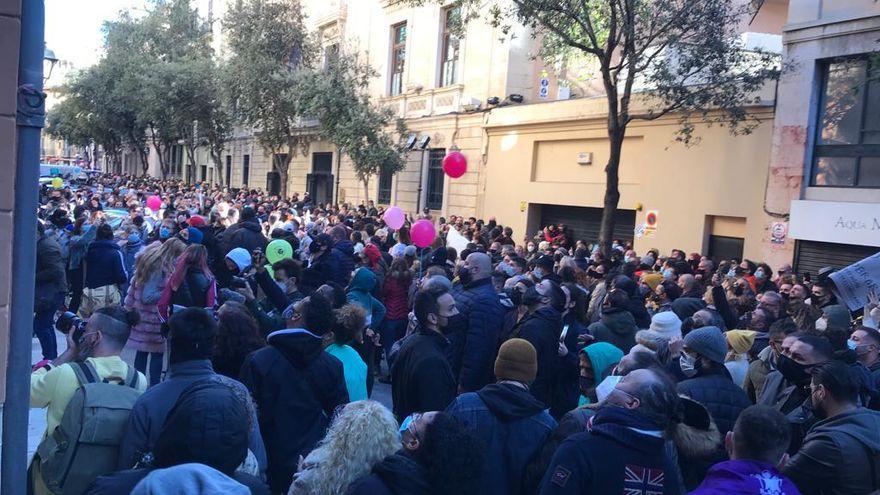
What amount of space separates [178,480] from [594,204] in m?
17.2

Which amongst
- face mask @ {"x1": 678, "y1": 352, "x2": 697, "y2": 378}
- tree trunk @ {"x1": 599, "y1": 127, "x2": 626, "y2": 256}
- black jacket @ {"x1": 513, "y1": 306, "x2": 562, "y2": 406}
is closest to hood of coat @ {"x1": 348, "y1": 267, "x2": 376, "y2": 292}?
black jacket @ {"x1": 513, "y1": 306, "x2": 562, "y2": 406}

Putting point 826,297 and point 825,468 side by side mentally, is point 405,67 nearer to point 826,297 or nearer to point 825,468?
point 826,297

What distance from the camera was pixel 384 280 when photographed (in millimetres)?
9414

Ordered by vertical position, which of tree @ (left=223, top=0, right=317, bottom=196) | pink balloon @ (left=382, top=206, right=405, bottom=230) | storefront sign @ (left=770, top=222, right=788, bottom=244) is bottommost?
pink balloon @ (left=382, top=206, right=405, bottom=230)

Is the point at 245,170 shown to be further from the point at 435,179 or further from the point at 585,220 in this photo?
the point at 585,220

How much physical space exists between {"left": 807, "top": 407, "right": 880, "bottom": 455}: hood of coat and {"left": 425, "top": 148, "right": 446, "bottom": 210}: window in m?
20.6

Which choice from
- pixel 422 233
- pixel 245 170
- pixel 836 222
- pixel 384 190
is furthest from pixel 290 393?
pixel 245 170

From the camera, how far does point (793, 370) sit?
435 centimetres

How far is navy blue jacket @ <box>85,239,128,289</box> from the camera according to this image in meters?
9.11

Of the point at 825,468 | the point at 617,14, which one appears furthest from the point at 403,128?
the point at 825,468

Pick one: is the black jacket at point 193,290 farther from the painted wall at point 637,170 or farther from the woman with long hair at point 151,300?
the painted wall at point 637,170

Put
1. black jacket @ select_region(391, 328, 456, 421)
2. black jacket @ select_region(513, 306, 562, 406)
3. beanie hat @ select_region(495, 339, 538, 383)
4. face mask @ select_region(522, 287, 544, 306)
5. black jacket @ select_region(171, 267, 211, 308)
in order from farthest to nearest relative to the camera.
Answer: black jacket @ select_region(171, 267, 211, 308), face mask @ select_region(522, 287, 544, 306), black jacket @ select_region(513, 306, 562, 406), black jacket @ select_region(391, 328, 456, 421), beanie hat @ select_region(495, 339, 538, 383)

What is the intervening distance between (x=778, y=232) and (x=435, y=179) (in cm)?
1228

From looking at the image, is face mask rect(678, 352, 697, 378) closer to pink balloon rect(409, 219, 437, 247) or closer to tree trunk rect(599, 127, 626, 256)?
pink balloon rect(409, 219, 437, 247)
